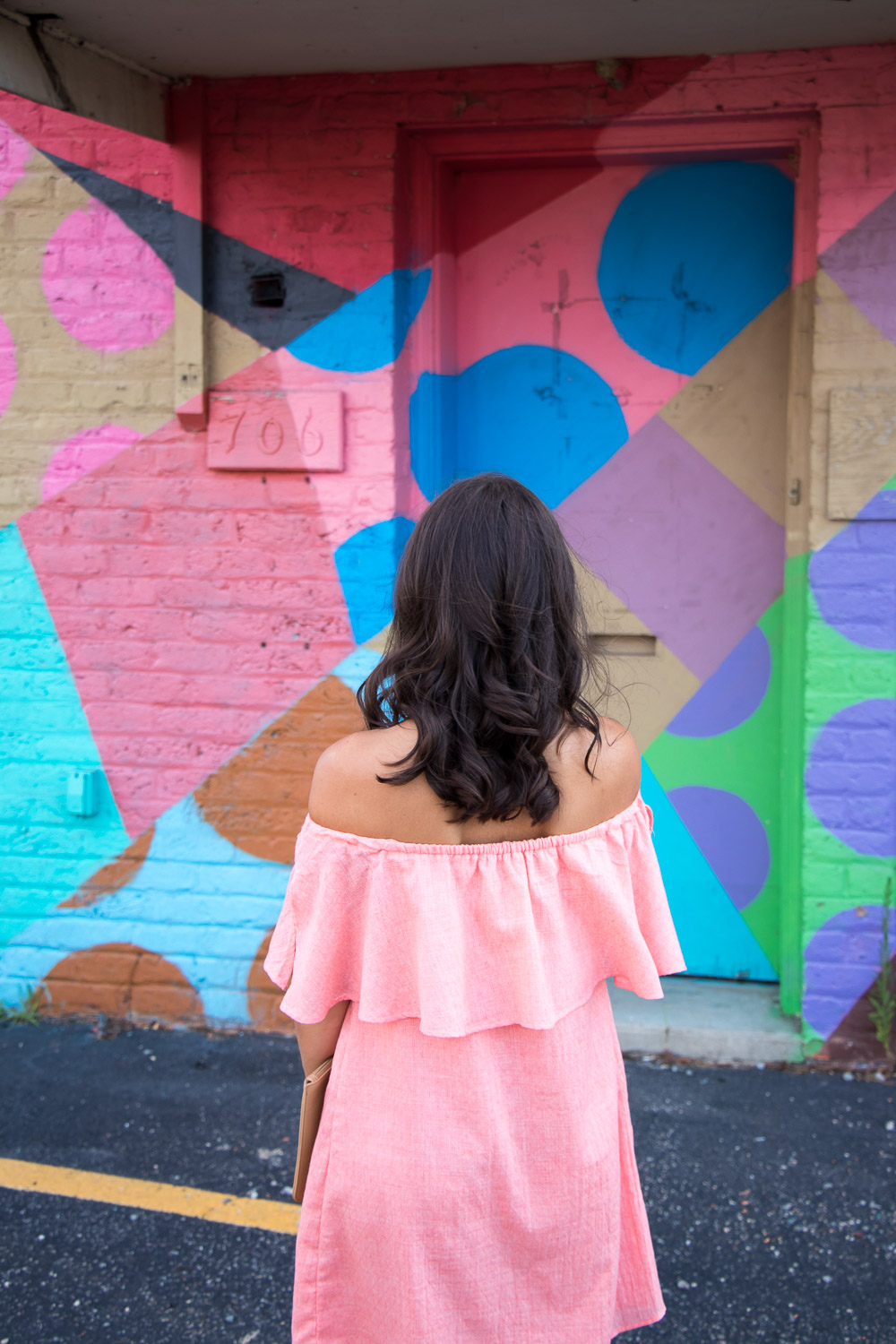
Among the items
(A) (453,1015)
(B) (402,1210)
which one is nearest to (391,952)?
(A) (453,1015)

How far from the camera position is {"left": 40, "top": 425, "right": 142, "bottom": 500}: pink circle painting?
3490 millimetres

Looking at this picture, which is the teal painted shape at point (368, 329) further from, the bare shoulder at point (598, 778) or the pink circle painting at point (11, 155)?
the bare shoulder at point (598, 778)

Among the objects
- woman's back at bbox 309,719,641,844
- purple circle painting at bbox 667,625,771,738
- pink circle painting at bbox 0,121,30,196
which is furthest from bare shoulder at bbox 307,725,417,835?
pink circle painting at bbox 0,121,30,196

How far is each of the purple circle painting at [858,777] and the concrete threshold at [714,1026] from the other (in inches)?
25.7

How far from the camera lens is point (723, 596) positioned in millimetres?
3471

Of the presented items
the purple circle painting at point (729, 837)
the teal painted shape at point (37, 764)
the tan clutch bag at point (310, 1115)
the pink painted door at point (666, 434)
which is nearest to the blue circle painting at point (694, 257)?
the pink painted door at point (666, 434)

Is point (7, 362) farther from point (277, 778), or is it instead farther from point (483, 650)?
point (483, 650)

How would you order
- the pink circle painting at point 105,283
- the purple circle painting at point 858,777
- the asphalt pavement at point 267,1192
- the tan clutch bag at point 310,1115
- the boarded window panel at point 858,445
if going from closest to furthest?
the tan clutch bag at point 310,1115, the asphalt pavement at point 267,1192, the boarded window panel at point 858,445, the purple circle painting at point 858,777, the pink circle painting at point 105,283

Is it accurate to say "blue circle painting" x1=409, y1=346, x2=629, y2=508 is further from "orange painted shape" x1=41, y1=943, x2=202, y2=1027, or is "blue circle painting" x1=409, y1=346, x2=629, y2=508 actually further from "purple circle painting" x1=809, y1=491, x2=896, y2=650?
"orange painted shape" x1=41, y1=943, x2=202, y2=1027

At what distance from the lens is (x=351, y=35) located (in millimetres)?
2916

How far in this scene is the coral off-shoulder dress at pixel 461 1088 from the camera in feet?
4.73

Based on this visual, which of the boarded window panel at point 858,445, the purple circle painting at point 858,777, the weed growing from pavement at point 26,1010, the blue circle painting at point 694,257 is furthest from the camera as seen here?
the weed growing from pavement at point 26,1010

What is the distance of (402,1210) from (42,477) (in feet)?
9.45

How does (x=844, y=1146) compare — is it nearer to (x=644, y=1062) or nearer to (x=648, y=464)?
(x=644, y=1062)
